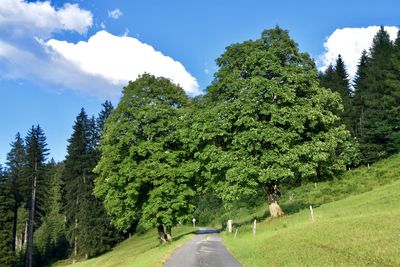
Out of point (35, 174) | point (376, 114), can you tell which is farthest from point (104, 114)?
point (376, 114)

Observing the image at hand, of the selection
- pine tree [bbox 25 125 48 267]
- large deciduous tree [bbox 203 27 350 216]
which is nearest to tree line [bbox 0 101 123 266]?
pine tree [bbox 25 125 48 267]

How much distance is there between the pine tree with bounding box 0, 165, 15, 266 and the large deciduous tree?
4124 centimetres

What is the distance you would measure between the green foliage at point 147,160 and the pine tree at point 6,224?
1318 inches

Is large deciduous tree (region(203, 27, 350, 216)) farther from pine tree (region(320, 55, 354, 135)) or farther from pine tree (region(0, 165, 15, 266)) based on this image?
pine tree (region(320, 55, 354, 135))

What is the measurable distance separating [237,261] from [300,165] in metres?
12.7

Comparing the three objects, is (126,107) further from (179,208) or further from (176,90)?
(179,208)

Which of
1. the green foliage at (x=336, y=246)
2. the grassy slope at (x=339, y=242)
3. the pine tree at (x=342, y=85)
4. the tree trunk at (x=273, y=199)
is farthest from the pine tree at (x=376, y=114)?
the green foliage at (x=336, y=246)

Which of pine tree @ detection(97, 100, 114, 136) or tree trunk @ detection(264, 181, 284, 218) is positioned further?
pine tree @ detection(97, 100, 114, 136)

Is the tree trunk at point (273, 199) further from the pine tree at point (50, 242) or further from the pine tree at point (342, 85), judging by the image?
the pine tree at point (50, 242)

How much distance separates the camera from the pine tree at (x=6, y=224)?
60.9 metres

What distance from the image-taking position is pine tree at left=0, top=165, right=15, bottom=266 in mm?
60875

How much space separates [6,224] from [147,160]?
41036mm

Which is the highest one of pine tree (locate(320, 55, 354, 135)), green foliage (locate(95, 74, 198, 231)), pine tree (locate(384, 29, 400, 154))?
pine tree (locate(320, 55, 354, 135))

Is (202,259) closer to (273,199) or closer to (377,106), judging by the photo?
(273,199)
